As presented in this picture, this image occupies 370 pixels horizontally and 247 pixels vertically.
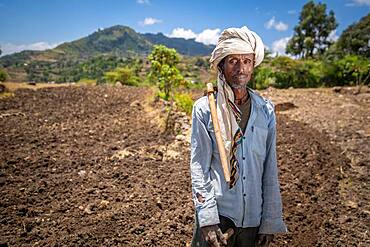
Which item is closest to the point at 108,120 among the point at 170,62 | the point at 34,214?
the point at 170,62

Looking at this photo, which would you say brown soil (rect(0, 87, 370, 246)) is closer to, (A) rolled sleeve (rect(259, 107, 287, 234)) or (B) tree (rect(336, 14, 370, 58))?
(A) rolled sleeve (rect(259, 107, 287, 234))

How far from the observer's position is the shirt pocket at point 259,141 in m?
1.80

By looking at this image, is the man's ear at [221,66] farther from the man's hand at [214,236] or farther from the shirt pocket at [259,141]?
the man's hand at [214,236]

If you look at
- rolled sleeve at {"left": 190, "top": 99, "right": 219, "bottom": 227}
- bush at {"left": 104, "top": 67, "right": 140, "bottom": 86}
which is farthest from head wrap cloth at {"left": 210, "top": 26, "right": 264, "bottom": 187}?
bush at {"left": 104, "top": 67, "right": 140, "bottom": 86}

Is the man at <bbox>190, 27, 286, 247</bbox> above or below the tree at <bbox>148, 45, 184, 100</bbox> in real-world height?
below

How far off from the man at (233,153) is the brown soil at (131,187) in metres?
1.55

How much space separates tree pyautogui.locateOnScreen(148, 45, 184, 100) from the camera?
26.5 feet

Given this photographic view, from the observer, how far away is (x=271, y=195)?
74.2 inches

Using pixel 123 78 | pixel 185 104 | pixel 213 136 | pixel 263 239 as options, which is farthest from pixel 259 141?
pixel 123 78

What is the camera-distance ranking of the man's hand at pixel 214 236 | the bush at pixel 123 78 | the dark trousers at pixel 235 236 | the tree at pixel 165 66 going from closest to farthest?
the man's hand at pixel 214 236 < the dark trousers at pixel 235 236 < the tree at pixel 165 66 < the bush at pixel 123 78

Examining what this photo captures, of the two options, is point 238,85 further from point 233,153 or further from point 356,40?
point 356,40

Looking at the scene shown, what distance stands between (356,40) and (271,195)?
83.1 feet


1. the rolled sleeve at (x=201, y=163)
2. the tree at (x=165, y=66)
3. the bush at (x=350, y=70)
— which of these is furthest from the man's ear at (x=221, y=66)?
the bush at (x=350, y=70)

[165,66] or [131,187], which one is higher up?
[165,66]
